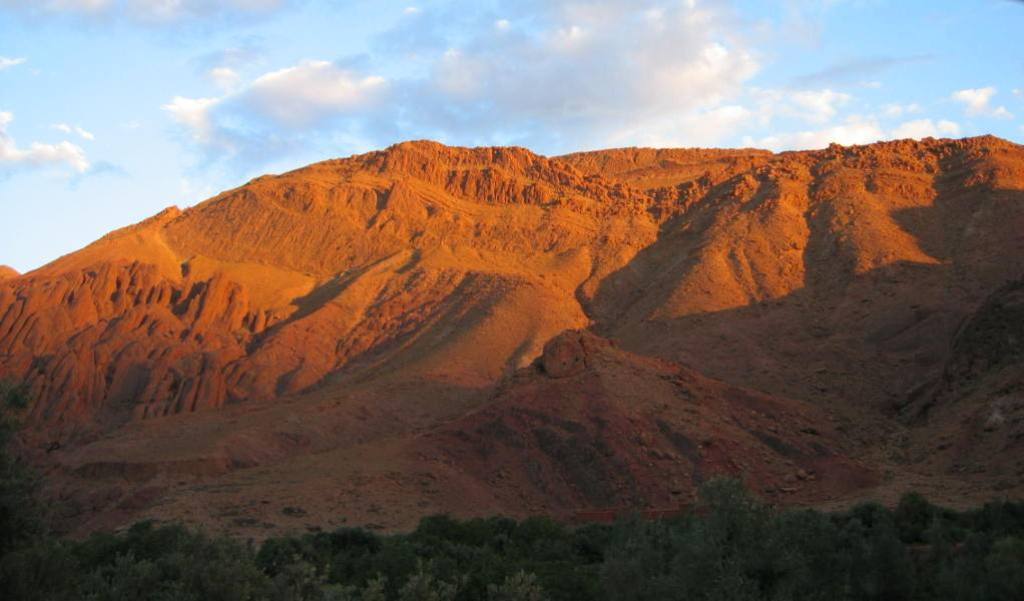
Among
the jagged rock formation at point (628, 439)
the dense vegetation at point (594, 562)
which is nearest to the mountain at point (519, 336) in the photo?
the jagged rock formation at point (628, 439)

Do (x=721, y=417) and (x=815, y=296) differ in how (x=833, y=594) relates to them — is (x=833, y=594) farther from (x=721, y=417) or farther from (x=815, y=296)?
(x=815, y=296)

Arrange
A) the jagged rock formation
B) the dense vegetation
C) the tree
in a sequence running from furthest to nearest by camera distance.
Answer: the jagged rock formation → the tree → the dense vegetation

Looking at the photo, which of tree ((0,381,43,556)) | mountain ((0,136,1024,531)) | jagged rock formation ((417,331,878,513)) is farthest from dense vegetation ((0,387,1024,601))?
mountain ((0,136,1024,531))

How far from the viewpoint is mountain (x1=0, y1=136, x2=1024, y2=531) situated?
31797 millimetres

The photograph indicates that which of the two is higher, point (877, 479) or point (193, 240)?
point (193, 240)

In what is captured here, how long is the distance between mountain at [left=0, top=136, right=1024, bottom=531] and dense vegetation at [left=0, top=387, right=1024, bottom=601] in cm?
560

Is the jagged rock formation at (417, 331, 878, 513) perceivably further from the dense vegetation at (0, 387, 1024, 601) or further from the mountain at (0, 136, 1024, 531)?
the dense vegetation at (0, 387, 1024, 601)

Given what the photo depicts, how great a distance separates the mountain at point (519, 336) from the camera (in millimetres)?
31797

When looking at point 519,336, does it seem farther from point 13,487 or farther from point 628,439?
point 13,487

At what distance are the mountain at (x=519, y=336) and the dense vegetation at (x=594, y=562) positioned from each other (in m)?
5.60

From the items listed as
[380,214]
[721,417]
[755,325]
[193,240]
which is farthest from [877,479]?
[193,240]

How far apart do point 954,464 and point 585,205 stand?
34446 millimetres

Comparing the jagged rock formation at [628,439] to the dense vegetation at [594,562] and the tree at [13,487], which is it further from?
the tree at [13,487]

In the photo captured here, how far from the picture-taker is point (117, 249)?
60.2m
